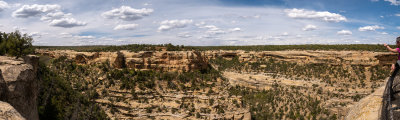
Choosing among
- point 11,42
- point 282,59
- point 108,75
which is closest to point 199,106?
point 108,75

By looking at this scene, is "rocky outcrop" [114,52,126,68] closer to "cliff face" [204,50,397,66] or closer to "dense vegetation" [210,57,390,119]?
"dense vegetation" [210,57,390,119]

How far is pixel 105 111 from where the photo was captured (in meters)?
22.8

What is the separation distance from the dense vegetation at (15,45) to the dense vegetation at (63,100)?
6.87m

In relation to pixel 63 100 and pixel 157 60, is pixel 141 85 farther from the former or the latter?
pixel 63 100

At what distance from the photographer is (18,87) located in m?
9.67

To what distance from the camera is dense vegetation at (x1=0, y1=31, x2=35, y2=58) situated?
14.5 m

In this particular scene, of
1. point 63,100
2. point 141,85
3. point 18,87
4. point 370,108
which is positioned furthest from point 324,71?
point 18,87

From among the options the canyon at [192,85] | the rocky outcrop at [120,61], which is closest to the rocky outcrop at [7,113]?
the canyon at [192,85]

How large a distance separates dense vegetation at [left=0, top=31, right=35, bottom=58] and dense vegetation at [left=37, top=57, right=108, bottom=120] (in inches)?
270

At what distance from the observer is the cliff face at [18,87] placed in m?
8.62

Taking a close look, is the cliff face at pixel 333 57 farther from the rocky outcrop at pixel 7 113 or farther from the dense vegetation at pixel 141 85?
the rocky outcrop at pixel 7 113

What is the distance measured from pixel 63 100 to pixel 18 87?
15.7m

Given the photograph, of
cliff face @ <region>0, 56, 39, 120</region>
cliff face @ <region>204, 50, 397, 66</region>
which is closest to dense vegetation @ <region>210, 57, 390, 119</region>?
cliff face @ <region>204, 50, 397, 66</region>

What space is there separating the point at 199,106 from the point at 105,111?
10458 millimetres
